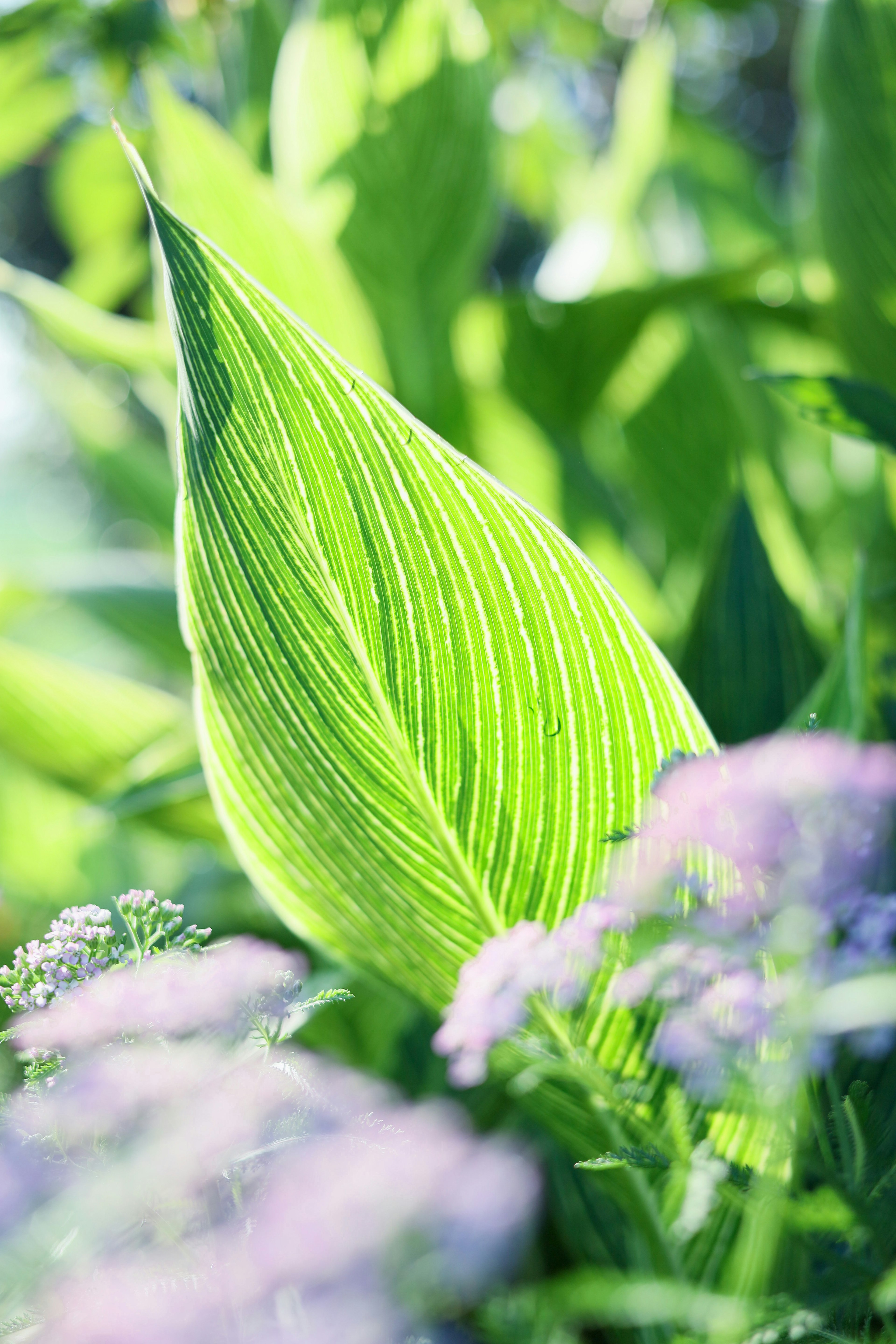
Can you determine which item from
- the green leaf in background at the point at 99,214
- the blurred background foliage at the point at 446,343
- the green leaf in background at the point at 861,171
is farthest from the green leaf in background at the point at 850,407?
the green leaf in background at the point at 99,214

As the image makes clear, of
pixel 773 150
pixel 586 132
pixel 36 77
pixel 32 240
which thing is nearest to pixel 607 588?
pixel 36 77

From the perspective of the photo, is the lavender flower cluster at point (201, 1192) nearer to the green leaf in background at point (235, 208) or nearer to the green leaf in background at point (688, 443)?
the green leaf in background at point (235, 208)

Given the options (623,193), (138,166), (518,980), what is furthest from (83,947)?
(623,193)

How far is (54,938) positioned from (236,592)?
0.45 feet

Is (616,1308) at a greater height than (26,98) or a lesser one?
lesser

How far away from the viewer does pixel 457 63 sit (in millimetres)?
654

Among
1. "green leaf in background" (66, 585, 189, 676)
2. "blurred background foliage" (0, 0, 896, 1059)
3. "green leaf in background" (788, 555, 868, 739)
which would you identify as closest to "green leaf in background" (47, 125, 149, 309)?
"blurred background foliage" (0, 0, 896, 1059)

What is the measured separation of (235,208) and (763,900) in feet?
1.78

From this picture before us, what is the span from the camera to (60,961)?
10.3 inches

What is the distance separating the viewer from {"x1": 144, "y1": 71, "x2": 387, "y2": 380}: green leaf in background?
0.59 m

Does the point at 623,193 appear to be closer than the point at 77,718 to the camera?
No

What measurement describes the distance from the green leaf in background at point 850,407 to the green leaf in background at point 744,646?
82 mm

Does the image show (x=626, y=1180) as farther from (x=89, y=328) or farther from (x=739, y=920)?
(x=89, y=328)

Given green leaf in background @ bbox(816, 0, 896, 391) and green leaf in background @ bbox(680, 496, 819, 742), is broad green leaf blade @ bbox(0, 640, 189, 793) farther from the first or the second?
green leaf in background @ bbox(816, 0, 896, 391)
